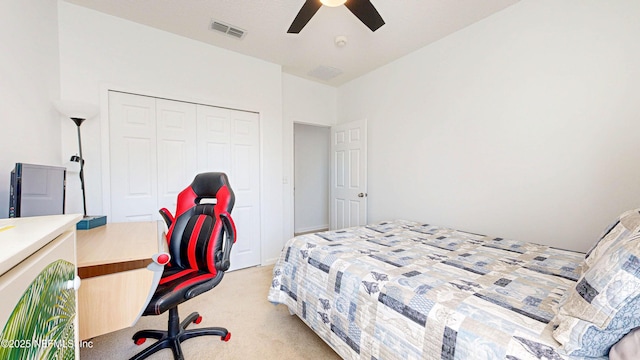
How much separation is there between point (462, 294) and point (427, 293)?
0.15m

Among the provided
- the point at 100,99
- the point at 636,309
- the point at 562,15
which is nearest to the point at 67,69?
the point at 100,99

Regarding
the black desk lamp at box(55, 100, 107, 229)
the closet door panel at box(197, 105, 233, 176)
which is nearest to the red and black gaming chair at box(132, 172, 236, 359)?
the black desk lamp at box(55, 100, 107, 229)

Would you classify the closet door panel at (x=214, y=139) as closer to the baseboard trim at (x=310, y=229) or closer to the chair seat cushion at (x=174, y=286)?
the chair seat cushion at (x=174, y=286)

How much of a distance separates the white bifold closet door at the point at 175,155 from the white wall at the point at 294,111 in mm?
496

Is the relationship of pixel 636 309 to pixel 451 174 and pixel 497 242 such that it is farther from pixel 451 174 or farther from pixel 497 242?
pixel 451 174

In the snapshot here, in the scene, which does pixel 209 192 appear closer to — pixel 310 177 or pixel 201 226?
pixel 201 226

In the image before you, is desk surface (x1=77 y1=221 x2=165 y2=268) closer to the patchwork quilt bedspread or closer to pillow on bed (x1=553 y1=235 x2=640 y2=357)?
the patchwork quilt bedspread

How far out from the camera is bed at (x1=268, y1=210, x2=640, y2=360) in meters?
0.76

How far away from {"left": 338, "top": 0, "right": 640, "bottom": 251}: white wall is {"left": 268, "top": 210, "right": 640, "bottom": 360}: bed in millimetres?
495

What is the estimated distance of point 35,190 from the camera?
50.6 inches

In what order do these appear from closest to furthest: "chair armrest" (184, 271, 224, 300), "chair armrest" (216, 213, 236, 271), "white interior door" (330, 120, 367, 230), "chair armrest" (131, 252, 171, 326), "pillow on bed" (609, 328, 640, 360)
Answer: "pillow on bed" (609, 328, 640, 360) → "chair armrest" (131, 252, 171, 326) → "chair armrest" (184, 271, 224, 300) → "chair armrest" (216, 213, 236, 271) → "white interior door" (330, 120, 367, 230)

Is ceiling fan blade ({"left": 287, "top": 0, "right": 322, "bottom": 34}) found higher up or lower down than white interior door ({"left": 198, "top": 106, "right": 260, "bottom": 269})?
higher up

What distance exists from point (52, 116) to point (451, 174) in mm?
3735

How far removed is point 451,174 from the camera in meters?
2.69
